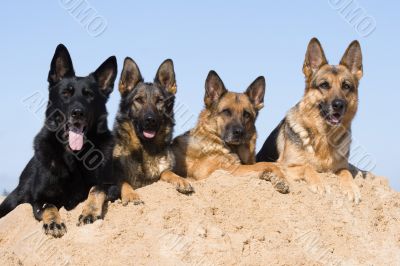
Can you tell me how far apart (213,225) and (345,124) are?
3.14 m

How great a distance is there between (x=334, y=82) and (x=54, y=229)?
460 centimetres

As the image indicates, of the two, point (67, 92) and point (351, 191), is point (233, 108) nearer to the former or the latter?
point (351, 191)

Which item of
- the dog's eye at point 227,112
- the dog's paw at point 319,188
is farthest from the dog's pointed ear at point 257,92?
the dog's paw at point 319,188

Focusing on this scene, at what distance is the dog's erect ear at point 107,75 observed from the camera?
25.6 ft

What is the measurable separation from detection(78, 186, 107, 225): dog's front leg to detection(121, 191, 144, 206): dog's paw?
0.78ft

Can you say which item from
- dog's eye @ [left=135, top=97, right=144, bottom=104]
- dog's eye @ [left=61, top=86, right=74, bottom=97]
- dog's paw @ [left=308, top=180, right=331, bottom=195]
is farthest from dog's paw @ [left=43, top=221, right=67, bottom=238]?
dog's paw @ [left=308, top=180, right=331, bottom=195]

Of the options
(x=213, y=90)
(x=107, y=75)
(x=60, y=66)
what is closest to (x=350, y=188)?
(x=213, y=90)

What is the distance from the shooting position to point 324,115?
842 cm

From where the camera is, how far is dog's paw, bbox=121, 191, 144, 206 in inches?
265

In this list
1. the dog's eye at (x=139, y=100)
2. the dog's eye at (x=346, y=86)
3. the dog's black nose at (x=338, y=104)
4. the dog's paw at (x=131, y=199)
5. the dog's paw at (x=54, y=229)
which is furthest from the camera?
the dog's eye at (x=346, y=86)

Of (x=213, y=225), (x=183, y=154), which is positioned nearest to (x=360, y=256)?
(x=213, y=225)

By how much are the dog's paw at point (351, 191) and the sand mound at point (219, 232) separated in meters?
0.10

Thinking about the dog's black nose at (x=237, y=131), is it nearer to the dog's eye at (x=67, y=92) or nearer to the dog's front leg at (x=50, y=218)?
the dog's eye at (x=67, y=92)

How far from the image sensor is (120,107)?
830 cm
